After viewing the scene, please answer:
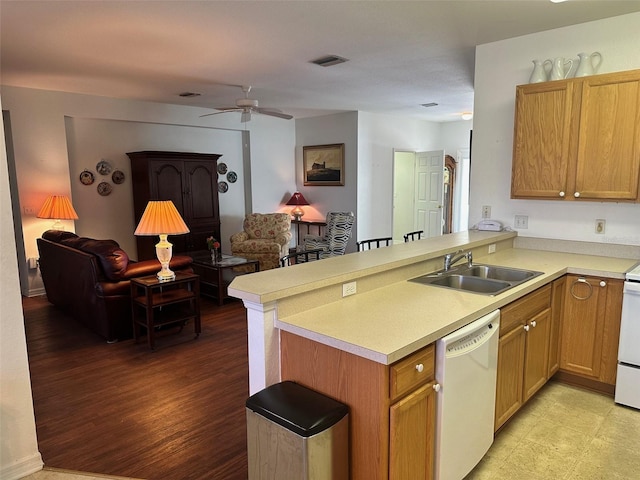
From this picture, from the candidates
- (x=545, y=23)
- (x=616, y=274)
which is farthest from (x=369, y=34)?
(x=616, y=274)

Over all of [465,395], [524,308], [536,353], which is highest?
[524,308]

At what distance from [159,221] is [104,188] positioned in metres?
3.12

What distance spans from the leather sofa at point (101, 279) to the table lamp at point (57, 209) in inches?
41.4

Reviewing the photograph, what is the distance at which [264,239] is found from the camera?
6.89 meters

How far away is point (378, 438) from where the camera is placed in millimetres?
1595

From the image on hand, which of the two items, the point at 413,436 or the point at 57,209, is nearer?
the point at 413,436

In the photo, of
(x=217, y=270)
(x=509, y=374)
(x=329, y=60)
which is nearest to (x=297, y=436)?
(x=509, y=374)

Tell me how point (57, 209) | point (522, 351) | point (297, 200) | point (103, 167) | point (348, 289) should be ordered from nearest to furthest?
point (348, 289) < point (522, 351) < point (57, 209) < point (103, 167) < point (297, 200)

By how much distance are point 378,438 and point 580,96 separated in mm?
2730

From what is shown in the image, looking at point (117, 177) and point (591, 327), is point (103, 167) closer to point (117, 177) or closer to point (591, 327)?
point (117, 177)

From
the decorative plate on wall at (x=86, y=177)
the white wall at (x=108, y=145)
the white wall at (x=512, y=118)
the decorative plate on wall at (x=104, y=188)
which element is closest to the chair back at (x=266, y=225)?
the white wall at (x=108, y=145)

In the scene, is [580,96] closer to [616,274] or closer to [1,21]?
[616,274]

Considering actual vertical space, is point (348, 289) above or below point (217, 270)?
above

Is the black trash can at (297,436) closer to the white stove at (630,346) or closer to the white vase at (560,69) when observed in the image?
the white stove at (630,346)
